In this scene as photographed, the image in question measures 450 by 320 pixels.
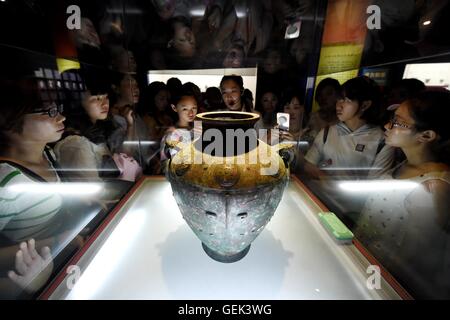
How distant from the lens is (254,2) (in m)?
1.84

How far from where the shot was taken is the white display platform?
1.15 meters

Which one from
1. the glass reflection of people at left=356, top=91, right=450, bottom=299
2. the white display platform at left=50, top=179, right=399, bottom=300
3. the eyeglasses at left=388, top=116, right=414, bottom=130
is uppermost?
the eyeglasses at left=388, top=116, right=414, bottom=130

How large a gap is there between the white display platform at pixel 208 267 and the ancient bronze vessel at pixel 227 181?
0.22 m

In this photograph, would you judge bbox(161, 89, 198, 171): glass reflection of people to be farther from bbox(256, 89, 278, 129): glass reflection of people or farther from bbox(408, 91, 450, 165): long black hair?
bbox(408, 91, 450, 165): long black hair

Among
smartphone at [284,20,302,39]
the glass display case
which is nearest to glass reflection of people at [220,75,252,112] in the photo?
the glass display case

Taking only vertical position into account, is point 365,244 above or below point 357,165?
below

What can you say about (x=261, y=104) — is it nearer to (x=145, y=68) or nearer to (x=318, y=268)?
(x=145, y=68)

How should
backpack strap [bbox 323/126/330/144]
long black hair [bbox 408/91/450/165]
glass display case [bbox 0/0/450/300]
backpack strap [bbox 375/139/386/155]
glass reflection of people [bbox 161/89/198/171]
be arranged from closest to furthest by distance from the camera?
1. long black hair [bbox 408/91/450/165]
2. glass display case [bbox 0/0/450/300]
3. backpack strap [bbox 375/139/386/155]
4. backpack strap [bbox 323/126/330/144]
5. glass reflection of people [bbox 161/89/198/171]

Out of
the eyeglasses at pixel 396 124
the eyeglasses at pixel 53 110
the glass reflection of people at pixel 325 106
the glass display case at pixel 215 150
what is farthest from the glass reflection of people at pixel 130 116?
the eyeglasses at pixel 396 124

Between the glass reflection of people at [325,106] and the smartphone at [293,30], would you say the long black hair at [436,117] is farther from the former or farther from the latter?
the smartphone at [293,30]

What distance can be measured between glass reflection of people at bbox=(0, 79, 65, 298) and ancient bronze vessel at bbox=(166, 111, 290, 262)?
0.63 meters
